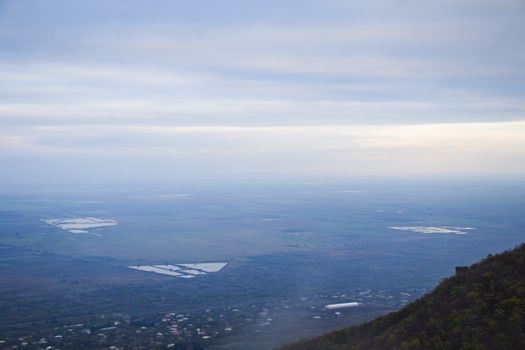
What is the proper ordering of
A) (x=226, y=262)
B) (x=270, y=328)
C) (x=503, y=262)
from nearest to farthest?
(x=503, y=262)
(x=270, y=328)
(x=226, y=262)

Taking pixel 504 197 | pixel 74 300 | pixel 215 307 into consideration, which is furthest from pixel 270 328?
pixel 504 197

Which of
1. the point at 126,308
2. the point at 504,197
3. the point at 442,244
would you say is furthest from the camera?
the point at 504,197

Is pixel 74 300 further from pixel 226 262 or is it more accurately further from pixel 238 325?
pixel 226 262

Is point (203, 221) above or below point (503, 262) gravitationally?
below

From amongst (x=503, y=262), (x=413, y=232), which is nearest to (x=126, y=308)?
(x=503, y=262)

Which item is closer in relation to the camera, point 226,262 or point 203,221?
point 226,262

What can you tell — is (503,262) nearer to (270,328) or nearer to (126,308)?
(270,328)
